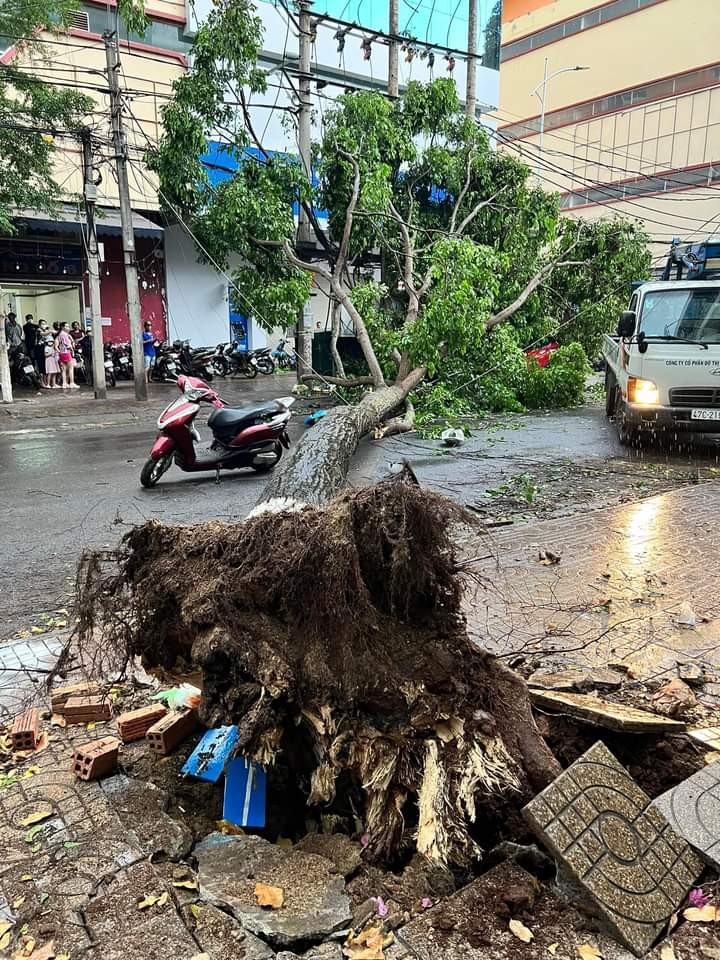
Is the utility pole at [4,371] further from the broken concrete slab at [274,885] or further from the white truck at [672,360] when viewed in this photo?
the broken concrete slab at [274,885]

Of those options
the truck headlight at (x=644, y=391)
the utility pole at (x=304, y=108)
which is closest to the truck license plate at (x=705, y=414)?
the truck headlight at (x=644, y=391)

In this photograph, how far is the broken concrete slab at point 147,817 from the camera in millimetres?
2469

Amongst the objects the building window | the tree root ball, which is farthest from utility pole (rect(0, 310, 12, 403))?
the building window

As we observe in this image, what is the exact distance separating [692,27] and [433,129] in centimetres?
2822

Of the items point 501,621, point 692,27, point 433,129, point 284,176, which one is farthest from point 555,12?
point 501,621

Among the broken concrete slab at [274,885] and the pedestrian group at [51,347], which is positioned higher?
the pedestrian group at [51,347]

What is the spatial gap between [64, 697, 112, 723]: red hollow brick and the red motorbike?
16.0 feet

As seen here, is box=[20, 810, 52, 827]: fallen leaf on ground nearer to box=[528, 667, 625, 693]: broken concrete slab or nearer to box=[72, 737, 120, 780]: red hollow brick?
box=[72, 737, 120, 780]: red hollow brick

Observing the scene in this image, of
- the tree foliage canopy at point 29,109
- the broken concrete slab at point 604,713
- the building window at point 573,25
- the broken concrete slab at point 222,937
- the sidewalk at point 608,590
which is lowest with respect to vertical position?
the broken concrete slab at point 222,937

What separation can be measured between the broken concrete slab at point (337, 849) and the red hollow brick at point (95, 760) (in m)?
0.86

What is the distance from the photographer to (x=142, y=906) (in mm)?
2195

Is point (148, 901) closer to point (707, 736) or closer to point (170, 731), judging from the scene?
point (170, 731)

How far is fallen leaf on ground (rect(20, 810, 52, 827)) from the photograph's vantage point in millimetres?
2588

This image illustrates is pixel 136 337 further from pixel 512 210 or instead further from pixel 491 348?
pixel 512 210
